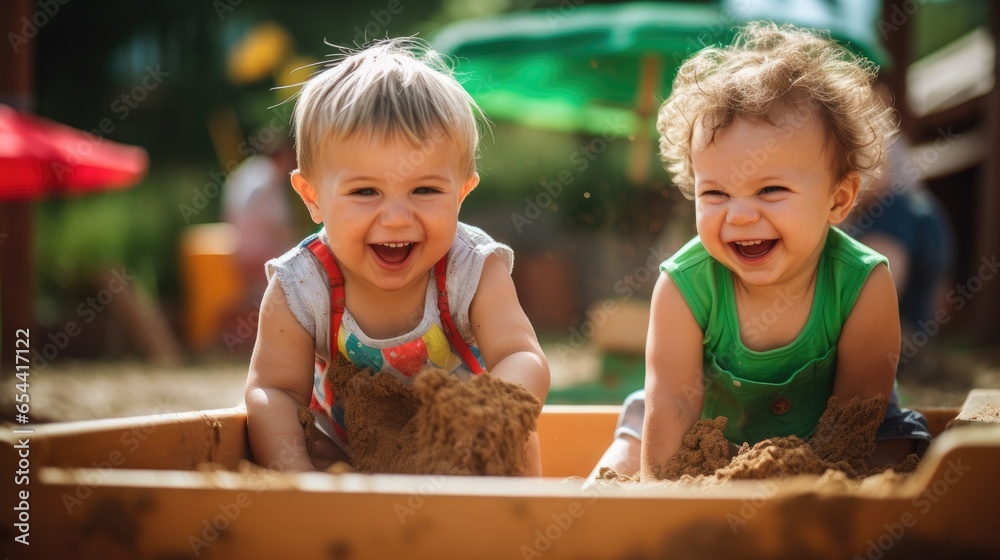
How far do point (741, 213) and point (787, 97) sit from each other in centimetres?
27

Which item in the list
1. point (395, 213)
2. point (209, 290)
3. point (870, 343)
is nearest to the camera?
point (395, 213)

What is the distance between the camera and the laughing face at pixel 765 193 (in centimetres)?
182

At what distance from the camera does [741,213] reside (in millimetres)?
1812

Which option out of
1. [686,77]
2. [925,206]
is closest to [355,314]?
[686,77]

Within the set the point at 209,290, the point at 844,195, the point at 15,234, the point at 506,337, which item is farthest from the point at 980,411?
the point at 209,290

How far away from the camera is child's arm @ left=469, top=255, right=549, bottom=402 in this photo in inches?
70.9

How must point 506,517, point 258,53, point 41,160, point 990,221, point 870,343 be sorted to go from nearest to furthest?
point 506,517 → point 870,343 → point 41,160 → point 990,221 → point 258,53

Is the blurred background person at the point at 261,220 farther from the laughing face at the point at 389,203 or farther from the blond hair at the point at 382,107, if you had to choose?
the laughing face at the point at 389,203

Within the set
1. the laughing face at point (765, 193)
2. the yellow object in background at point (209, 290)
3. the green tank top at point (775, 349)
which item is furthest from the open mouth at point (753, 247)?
the yellow object in background at point (209, 290)

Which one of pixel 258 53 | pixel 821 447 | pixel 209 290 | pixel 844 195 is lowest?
→ pixel 209 290

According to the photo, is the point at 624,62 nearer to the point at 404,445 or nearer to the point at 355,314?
the point at 355,314

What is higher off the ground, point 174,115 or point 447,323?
point 174,115

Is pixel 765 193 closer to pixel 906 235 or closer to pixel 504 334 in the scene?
pixel 504 334

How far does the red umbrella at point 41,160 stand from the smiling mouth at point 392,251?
448 cm
